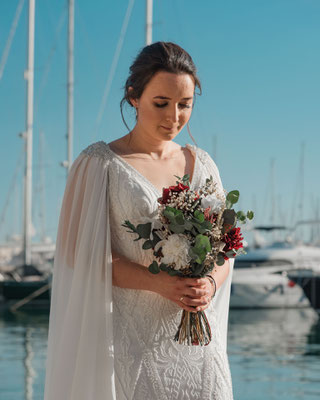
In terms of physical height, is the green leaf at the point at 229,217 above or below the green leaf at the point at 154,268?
above

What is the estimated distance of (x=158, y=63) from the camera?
2.73m

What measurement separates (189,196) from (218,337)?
0.58 meters

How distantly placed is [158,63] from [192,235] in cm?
71

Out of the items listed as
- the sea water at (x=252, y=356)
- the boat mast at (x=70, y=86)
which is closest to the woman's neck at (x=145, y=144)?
the sea water at (x=252, y=356)

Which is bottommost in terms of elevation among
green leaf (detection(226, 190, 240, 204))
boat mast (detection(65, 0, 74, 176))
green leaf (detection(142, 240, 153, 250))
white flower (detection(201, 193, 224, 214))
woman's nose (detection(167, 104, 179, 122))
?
green leaf (detection(142, 240, 153, 250))

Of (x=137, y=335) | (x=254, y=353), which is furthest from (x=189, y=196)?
(x=254, y=353)

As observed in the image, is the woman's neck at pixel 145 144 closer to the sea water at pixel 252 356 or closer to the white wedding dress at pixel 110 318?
the white wedding dress at pixel 110 318

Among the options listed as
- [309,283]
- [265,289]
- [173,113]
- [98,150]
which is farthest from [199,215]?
[265,289]

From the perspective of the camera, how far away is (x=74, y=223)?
108 inches

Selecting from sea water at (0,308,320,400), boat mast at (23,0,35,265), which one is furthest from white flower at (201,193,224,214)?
boat mast at (23,0,35,265)

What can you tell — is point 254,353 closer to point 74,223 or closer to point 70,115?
point 74,223

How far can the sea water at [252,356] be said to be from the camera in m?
8.46

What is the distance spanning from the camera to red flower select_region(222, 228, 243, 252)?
2.54m

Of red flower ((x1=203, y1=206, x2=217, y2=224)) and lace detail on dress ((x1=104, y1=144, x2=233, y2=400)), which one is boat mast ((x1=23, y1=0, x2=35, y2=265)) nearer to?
lace detail on dress ((x1=104, y1=144, x2=233, y2=400))
